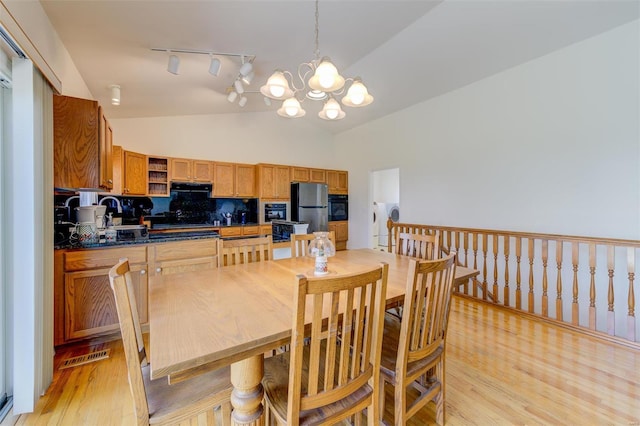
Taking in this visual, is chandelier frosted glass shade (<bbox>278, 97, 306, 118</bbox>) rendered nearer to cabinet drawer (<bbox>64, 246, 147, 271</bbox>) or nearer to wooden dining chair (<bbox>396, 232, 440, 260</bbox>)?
wooden dining chair (<bbox>396, 232, 440, 260</bbox>)

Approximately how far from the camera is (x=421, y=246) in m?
2.29

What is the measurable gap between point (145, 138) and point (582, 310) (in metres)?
6.52

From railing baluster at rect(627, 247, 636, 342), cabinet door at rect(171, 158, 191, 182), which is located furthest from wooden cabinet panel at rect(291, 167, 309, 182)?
railing baluster at rect(627, 247, 636, 342)

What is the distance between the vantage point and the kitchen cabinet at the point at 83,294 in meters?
2.17

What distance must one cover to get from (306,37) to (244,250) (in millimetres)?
2275

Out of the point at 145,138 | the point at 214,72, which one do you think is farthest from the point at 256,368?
the point at 145,138

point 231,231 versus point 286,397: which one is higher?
point 231,231

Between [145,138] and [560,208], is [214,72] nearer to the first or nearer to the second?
[145,138]

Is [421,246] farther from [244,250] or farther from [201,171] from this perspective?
[201,171]

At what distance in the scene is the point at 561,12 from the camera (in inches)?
102

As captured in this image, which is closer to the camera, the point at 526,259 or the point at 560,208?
the point at 560,208

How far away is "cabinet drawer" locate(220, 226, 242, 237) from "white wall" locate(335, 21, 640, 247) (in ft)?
10.2

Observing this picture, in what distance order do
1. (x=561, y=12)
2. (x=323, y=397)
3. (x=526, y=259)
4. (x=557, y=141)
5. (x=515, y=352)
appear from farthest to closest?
(x=526, y=259) < (x=557, y=141) < (x=561, y=12) < (x=515, y=352) < (x=323, y=397)

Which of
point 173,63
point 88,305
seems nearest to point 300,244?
point 88,305
